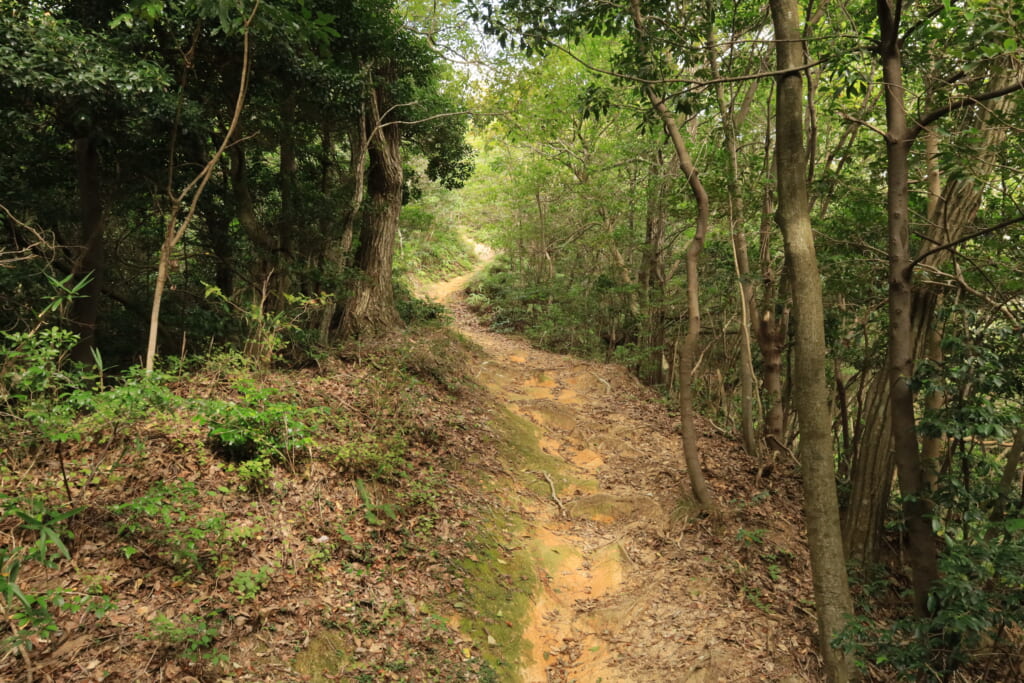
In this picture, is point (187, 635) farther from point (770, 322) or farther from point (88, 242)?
point (770, 322)

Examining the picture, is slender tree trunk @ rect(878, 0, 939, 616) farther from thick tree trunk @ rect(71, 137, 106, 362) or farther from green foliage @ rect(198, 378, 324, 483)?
thick tree trunk @ rect(71, 137, 106, 362)

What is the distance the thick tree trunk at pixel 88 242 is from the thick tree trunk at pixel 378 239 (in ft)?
11.9

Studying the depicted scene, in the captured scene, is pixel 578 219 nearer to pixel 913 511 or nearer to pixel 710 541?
pixel 710 541

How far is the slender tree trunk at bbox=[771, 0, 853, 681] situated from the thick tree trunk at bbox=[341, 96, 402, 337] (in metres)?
7.29

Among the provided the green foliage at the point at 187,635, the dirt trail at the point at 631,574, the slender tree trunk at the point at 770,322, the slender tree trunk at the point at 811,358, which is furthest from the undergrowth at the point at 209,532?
the slender tree trunk at the point at 770,322

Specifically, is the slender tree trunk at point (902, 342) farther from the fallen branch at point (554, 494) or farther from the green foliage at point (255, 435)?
the green foliage at point (255, 435)

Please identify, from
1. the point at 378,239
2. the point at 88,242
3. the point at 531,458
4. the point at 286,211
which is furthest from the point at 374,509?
the point at 378,239

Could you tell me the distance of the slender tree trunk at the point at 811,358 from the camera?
3.78 metres

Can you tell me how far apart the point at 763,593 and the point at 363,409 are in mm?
5061

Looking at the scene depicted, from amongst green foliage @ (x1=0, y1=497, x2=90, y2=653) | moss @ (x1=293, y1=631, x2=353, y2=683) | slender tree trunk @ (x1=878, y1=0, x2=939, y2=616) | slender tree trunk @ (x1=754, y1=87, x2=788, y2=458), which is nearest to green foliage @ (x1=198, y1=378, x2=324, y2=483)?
green foliage @ (x1=0, y1=497, x2=90, y2=653)

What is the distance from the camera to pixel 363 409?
6539mm

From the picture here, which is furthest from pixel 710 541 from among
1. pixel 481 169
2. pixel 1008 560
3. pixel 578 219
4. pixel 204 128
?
pixel 481 169

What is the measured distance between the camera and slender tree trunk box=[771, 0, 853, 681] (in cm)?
378

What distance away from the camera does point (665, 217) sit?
1131 cm
